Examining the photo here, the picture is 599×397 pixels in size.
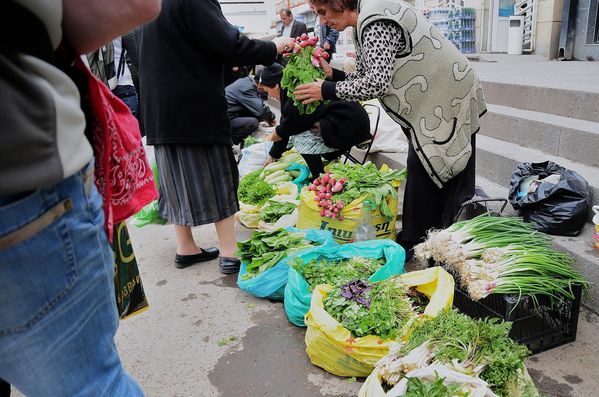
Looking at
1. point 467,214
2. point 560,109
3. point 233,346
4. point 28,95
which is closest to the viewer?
point 28,95

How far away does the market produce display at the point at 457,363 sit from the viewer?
180 centimetres

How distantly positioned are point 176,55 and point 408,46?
1553 millimetres

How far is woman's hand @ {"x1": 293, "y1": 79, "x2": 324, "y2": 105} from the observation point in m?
3.62

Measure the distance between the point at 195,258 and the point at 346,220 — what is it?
4.30 ft

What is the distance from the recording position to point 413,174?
349 centimetres

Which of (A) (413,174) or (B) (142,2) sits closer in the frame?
(B) (142,2)

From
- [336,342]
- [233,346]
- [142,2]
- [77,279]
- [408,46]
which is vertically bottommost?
[233,346]

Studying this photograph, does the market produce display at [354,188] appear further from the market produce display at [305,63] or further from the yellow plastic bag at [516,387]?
the yellow plastic bag at [516,387]

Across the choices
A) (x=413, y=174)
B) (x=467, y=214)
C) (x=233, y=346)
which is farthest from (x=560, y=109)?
(x=233, y=346)

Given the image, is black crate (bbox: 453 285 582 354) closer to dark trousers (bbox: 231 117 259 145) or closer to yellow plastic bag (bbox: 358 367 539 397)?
yellow plastic bag (bbox: 358 367 539 397)

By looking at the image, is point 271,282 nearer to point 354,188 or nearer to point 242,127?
point 354,188

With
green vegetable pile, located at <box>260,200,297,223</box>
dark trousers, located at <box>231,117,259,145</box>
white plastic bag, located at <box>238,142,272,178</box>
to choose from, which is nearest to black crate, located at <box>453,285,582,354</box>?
green vegetable pile, located at <box>260,200,297,223</box>

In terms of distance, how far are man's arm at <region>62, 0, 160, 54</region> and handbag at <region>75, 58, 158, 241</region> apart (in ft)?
0.24

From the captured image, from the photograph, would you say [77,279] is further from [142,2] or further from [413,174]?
[413,174]
